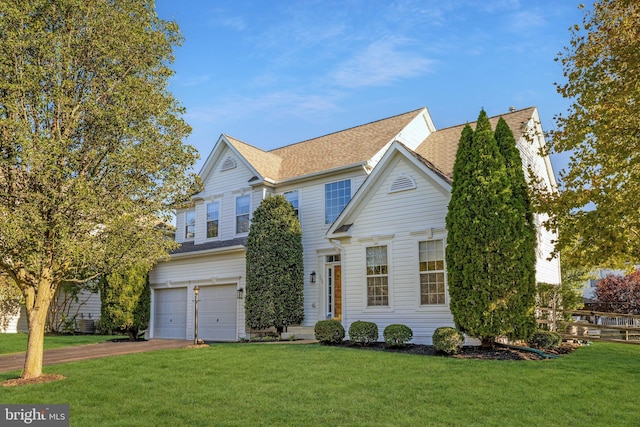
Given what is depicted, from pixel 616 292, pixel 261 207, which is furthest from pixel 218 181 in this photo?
pixel 616 292

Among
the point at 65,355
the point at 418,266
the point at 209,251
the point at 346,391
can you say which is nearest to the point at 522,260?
the point at 418,266

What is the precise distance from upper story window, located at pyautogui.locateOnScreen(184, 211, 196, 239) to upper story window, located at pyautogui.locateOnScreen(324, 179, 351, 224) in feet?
23.7

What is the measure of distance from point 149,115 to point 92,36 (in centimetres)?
194

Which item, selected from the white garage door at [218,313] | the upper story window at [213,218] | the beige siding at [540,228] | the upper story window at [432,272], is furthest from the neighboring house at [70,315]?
the beige siding at [540,228]

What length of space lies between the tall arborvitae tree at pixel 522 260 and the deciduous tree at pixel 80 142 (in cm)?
803

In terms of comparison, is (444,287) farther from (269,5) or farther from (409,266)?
(269,5)

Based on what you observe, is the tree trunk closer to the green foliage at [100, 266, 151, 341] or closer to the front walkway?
the front walkway

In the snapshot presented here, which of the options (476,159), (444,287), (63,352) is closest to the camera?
(476,159)

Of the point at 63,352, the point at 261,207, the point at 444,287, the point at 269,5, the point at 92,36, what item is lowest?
the point at 63,352

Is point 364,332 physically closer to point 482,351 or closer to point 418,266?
point 418,266

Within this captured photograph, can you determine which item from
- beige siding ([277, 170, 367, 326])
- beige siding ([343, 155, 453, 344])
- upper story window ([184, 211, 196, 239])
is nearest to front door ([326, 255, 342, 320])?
beige siding ([277, 170, 367, 326])

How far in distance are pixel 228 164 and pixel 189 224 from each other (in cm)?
369

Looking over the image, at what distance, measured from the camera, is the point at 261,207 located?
17.9m

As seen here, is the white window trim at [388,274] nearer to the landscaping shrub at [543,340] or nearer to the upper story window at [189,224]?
the landscaping shrub at [543,340]
